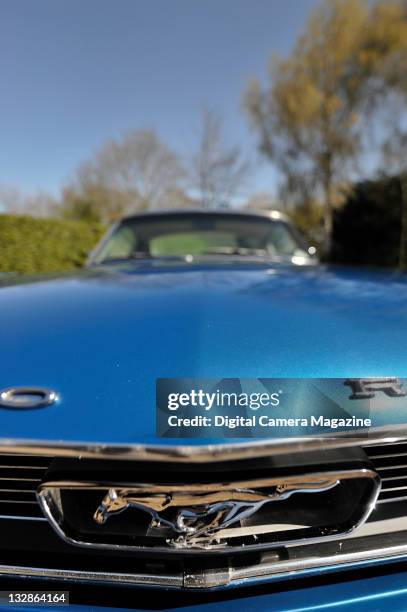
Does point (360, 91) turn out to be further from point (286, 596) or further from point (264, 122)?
point (286, 596)

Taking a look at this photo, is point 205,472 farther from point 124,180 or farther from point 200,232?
point 124,180

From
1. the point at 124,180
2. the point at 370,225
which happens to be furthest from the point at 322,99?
the point at 124,180

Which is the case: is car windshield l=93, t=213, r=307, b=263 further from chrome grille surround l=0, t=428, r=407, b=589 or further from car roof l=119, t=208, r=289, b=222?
chrome grille surround l=0, t=428, r=407, b=589

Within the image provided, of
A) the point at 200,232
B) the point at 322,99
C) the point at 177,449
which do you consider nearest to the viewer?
the point at 177,449

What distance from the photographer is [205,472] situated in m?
0.81

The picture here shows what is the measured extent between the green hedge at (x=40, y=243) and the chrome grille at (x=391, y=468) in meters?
8.31

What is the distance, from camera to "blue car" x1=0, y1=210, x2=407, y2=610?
81 centimetres

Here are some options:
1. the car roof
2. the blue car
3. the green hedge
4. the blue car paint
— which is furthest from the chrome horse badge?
the green hedge

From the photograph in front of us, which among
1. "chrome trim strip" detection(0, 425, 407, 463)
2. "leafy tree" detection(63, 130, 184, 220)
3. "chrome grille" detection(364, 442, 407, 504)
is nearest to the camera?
"chrome trim strip" detection(0, 425, 407, 463)

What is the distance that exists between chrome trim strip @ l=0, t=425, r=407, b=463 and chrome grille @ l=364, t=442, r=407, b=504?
0.30 ft

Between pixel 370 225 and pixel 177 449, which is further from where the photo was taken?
pixel 370 225

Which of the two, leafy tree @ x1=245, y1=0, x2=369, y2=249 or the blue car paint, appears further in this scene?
leafy tree @ x1=245, y1=0, x2=369, y2=249

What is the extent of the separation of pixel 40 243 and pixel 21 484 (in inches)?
420

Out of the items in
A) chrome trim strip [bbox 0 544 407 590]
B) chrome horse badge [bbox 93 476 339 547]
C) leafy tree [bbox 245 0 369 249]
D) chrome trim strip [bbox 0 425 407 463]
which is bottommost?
chrome trim strip [bbox 0 544 407 590]
